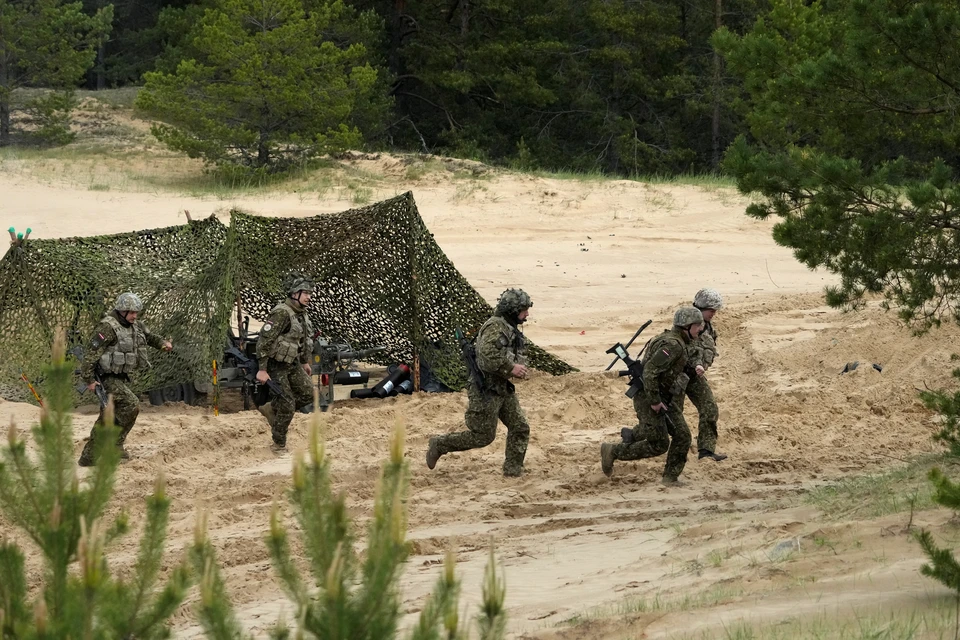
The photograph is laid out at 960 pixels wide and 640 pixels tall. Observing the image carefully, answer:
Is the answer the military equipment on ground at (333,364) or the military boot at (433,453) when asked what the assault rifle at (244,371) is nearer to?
the military equipment on ground at (333,364)

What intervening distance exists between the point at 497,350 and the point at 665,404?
4.28 feet

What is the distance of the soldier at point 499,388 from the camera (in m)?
9.74

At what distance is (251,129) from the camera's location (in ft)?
92.4

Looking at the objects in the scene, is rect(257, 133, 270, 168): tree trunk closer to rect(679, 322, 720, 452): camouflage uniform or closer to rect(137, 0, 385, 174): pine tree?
rect(137, 0, 385, 174): pine tree

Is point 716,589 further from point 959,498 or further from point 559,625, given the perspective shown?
point 959,498

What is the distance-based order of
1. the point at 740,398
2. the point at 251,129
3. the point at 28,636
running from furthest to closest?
the point at 251,129, the point at 740,398, the point at 28,636

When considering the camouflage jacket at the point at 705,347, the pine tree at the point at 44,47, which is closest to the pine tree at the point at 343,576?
the camouflage jacket at the point at 705,347

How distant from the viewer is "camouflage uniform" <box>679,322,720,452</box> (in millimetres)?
10242

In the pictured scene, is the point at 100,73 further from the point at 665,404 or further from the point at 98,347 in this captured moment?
the point at 665,404

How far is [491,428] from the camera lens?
9.97 metres

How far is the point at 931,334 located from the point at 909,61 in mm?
6235

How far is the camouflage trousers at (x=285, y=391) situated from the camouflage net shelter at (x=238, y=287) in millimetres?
1159

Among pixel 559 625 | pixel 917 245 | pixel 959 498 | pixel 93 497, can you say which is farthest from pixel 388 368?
pixel 93 497

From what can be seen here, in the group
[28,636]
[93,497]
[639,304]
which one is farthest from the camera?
[639,304]
